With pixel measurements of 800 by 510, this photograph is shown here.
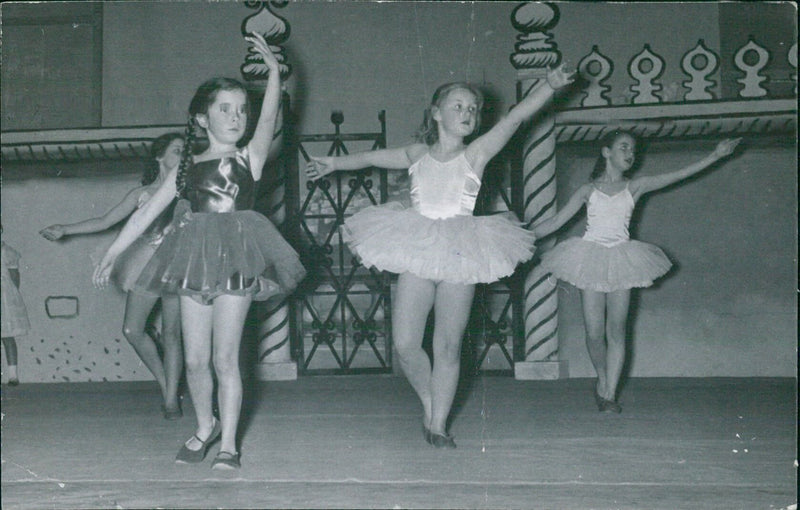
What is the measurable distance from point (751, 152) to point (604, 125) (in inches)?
47.3

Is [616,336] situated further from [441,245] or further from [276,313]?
[276,313]

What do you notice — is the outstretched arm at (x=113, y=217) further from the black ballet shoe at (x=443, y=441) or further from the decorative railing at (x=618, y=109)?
the decorative railing at (x=618, y=109)

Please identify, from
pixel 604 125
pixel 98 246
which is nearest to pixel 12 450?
pixel 98 246

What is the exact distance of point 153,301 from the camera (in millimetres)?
5344

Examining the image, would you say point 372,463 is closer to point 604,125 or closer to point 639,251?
point 639,251

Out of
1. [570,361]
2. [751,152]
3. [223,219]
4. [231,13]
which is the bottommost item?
[570,361]

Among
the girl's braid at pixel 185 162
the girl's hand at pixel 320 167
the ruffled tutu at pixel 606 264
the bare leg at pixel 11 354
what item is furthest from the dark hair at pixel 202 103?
the bare leg at pixel 11 354

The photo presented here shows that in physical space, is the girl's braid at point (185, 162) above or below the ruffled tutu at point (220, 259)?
above

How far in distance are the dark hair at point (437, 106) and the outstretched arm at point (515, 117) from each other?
175 mm

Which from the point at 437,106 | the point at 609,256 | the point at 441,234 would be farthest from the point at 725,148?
the point at 441,234

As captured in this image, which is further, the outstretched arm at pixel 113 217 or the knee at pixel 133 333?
the outstretched arm at pixel 113 217

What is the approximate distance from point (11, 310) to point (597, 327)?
14.5 ft

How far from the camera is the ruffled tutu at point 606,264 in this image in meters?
5.45

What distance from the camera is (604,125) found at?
7.12 m
